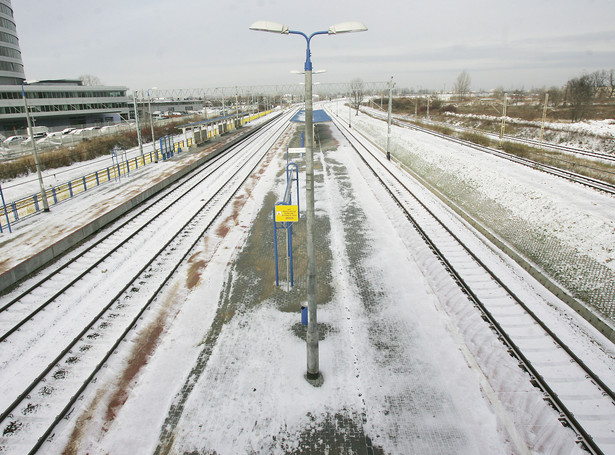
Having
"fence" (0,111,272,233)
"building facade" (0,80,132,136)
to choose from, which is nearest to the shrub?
"fence" (0,111,272,233)

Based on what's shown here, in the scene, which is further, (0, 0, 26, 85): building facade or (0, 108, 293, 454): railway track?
(0, 0, 26, 85): building facade

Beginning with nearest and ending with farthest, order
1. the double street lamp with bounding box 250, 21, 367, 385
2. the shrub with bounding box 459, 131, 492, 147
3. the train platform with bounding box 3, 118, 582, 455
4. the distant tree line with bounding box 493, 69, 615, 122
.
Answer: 1. the double street lamp with bounding box 250, 21, 367, 385
2. the train platform with bounding box 3, 118, 582, 455
3. the shrub with bounding box 459, 131, 492, 147
4. the distant tree line with bounding box 493, 69, 615, 122

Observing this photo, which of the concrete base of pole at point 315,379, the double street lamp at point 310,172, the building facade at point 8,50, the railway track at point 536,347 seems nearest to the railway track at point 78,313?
the concrete base of pole at point 315,379

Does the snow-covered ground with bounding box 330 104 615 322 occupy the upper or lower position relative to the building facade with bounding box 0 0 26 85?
lower

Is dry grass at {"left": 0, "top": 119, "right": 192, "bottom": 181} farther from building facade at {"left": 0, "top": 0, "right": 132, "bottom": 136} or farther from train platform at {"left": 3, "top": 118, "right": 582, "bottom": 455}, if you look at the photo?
train platform at {"left": 3, "top": 118, "right": 582, "bottom": 455}

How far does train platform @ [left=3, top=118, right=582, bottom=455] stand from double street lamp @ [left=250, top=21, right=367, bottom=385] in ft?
1.86

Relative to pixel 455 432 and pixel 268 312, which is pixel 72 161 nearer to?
pixel 268 312

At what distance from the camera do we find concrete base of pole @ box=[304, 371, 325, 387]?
24.9 ft

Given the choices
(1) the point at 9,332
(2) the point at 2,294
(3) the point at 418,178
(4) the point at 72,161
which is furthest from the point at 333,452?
(4) the point at 72,161

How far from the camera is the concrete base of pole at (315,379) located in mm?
7600

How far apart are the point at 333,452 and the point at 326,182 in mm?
19318

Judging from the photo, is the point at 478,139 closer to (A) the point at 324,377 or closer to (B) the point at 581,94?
(B) the point at 581,94

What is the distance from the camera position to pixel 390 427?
6.60 metres

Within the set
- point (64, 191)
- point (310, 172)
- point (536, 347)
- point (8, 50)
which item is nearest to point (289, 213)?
point (310, 172)
